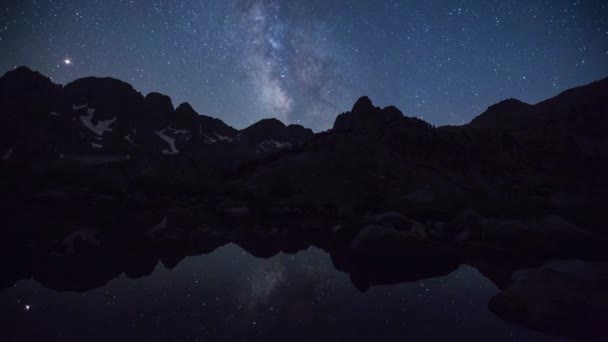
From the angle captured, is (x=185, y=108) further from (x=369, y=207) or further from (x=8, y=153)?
(x=369, y=207)

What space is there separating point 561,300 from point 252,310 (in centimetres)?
772

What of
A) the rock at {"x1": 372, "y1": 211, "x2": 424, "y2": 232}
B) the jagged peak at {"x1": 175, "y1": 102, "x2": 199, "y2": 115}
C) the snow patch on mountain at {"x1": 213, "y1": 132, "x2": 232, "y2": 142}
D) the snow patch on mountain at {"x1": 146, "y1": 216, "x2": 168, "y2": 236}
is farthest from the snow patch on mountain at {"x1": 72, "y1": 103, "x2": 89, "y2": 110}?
the rock at {"x1": 372, "y1": 211, "x2": 424, "y2": 232}

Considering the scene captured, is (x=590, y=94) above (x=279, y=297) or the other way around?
above

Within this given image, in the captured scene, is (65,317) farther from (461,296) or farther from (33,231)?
(33,231)

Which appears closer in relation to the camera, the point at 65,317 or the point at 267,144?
the point at 65,317

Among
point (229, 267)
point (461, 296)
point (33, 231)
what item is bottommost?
point (461, 296)

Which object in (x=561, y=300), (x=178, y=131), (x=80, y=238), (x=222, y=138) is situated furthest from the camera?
(x=222, y=138)

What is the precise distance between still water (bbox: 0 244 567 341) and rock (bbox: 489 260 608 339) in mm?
428

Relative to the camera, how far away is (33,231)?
54.0 feet

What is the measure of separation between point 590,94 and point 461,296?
110 m

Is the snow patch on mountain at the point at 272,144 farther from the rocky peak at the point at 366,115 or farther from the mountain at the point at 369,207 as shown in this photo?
the rocky peak at the point at 366,115

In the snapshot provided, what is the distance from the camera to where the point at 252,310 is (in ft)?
25.2

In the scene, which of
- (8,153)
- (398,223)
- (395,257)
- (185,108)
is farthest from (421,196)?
(185,108)

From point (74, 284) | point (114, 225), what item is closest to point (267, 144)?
point (114, 225)
